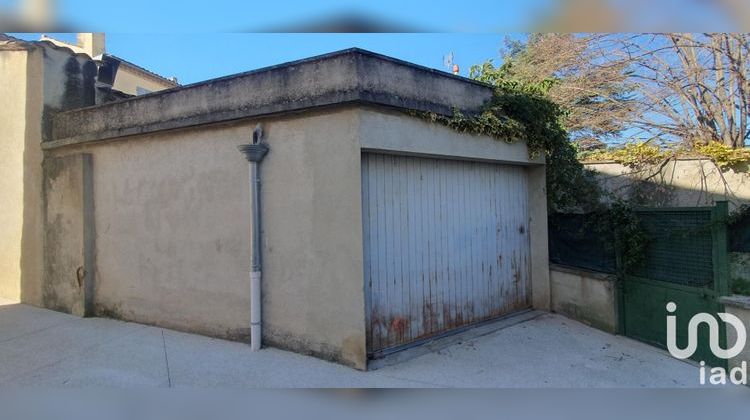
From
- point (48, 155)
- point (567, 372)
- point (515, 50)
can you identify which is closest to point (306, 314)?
point (567, 372)

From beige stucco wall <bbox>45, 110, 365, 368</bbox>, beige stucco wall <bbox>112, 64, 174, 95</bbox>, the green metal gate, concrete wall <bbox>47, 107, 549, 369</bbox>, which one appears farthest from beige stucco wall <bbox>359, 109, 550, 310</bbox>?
beige stucco wall <bbox>112, 64, 174, 95</bbox>

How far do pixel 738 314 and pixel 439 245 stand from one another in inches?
Result: 119

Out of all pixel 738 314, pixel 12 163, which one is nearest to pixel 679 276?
pixel 738 314

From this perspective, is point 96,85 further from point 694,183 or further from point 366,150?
point 694,183

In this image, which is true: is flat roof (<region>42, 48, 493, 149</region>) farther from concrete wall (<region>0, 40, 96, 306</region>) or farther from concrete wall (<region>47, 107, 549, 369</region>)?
concrete wall (<region>0, 40, 96, 306</region>)

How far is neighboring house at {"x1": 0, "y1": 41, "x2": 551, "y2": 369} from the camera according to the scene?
4750 millimetres

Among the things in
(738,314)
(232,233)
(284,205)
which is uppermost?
(284,205)

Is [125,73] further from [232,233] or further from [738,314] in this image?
[738,314]

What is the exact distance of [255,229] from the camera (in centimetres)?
518

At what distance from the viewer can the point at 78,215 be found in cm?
694

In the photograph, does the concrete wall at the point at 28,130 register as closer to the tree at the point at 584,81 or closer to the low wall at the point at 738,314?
the tree at the point at 584,81

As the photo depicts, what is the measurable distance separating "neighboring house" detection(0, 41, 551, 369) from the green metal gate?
53.7 inches

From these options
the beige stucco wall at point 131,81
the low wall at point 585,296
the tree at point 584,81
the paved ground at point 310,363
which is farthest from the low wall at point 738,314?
the beige stucco wall at point 131,81

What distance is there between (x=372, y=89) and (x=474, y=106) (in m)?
1.85
